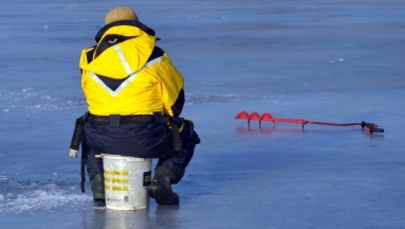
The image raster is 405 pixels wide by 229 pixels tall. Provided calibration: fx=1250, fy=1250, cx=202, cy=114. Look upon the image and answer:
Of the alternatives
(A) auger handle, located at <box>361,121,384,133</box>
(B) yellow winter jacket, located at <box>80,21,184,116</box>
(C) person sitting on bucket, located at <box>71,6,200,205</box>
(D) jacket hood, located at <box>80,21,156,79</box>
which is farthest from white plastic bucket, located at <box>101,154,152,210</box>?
(A) auger handle, located at <box>361,121,384,133</box>

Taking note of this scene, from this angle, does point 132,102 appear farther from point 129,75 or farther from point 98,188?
point 98,188

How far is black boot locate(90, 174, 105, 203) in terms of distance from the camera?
6.36m

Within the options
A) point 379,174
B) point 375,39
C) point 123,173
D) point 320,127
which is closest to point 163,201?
point 123,173

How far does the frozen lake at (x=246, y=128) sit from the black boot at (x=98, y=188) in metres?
0.08

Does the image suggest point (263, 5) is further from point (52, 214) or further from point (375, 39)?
point (52, 214)

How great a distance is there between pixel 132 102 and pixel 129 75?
0.44 ft

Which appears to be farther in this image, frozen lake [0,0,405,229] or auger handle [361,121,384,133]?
auger handle [361,121,384,133]

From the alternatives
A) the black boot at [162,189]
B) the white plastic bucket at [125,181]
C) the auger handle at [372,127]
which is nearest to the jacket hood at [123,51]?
the white plastic bucket at [125,181]

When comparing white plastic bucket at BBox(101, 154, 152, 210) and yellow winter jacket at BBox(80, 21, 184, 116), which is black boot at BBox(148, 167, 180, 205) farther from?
yellow winter jacket at BBox(80, 21, 184, 116)

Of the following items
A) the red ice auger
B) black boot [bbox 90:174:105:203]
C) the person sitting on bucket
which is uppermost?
the person sitting on bucket

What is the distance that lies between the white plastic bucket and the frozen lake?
64mm

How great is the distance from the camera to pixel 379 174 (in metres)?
7.08

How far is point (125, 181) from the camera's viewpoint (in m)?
6.22

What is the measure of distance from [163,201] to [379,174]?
4.69 ft
